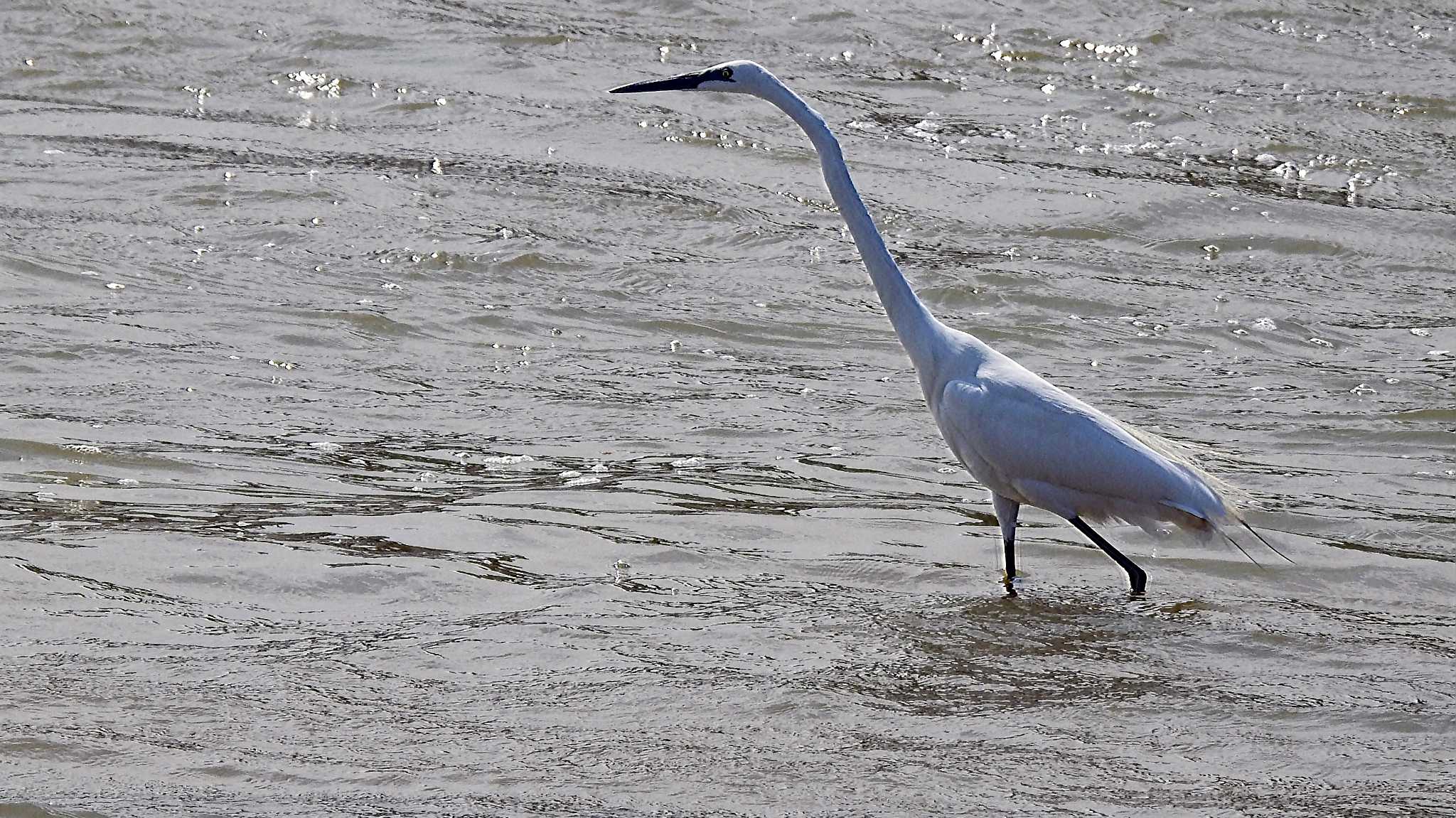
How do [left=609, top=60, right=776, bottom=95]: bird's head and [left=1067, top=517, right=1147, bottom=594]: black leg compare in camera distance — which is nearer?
[left=1067, top=517, right=1147, bottom=594]: black leg

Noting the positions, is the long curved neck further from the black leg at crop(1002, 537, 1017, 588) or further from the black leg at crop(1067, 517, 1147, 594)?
the black leg at crop(1067, 517, 1147, 594)

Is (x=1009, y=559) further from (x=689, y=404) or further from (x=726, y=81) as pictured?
(x=689, y=404)

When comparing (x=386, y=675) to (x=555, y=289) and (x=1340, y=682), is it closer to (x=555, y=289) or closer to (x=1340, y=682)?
(x=1340, y=682)

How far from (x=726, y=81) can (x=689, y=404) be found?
1.72 meters

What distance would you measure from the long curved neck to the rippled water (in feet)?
2.09

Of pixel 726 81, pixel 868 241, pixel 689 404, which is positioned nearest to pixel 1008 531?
pixel 868 241

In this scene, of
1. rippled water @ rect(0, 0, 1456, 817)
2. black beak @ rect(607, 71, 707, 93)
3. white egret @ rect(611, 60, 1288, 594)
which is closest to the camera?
rippled water @ rect(0, 0, 1456, 817)

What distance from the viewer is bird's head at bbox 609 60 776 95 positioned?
17.5 ft

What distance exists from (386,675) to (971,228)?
5.29 meters

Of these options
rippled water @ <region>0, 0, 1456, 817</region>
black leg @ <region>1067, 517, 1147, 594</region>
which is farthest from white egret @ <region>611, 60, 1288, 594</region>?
rippled water @ <region>0, 0, 1456, 817</region>

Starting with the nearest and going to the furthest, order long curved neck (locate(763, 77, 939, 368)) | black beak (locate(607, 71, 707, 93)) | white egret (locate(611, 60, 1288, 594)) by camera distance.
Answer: white egret (locate(611, 60, 1288, 594)) < black beak (locate(607, 71, 707, 93)) < long curved neck (locate(763, 77, 939, 368))

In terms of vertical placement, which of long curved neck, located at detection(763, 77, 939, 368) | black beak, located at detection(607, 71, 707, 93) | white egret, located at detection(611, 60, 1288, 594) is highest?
black beak, located at detection(607, 71, 707, 93)

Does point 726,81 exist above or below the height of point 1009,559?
above

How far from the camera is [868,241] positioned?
5523mm
